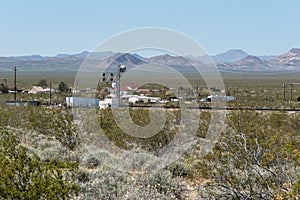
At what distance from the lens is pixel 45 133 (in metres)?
15.5

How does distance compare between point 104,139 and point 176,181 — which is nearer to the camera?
point 176,181

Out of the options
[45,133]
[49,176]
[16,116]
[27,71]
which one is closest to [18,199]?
[49,176]

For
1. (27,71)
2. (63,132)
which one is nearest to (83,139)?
(63,132)

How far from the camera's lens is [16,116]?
17797 mm

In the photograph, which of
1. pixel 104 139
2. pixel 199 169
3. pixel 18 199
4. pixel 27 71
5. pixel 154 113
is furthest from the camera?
pixel 27 71

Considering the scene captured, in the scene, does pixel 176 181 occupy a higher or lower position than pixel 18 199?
lower

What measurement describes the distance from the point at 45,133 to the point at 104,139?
305cm

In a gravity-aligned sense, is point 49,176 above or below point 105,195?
above

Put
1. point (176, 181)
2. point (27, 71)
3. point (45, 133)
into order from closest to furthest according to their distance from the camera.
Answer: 1. point (176, 181)
2. point (45, 133)
3. point (27, 71)

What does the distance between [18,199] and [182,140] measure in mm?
8676

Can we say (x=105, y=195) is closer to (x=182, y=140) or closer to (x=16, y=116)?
(x=182, y=140)

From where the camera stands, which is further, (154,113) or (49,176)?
(154,113)

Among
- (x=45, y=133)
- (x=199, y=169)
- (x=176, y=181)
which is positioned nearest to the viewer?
(x=199, y=169)

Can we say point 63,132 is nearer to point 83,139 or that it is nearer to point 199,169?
point 83,139
